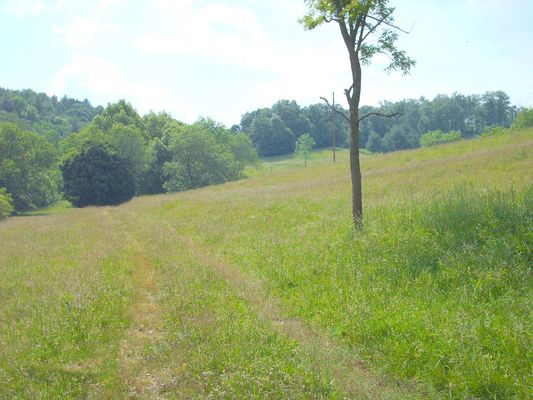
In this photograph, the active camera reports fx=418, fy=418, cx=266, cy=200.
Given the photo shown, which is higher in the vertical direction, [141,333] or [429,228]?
[429,228]

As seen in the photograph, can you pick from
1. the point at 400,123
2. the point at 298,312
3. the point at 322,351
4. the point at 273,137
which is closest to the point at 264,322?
the point at 298,312

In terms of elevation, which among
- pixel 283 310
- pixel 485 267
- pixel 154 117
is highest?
pixel 154 117

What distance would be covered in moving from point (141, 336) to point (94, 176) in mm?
50482

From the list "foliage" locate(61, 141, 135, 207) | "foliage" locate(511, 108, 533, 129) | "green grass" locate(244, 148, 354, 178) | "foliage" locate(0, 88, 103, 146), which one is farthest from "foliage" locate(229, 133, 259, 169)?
"foliage" locate(0, 88, 103, 146)

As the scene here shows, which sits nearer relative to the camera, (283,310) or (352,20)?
(283,310)

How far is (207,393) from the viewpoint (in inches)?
201

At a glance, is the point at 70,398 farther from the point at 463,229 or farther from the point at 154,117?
the point at 154,117

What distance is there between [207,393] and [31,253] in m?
12.6

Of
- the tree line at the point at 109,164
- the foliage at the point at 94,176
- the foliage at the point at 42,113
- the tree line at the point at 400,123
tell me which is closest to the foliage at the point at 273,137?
the tree line at the point at 400,123

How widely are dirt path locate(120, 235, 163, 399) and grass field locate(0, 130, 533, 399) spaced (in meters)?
0.03

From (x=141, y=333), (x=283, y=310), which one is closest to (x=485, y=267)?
(x=283, y=310)

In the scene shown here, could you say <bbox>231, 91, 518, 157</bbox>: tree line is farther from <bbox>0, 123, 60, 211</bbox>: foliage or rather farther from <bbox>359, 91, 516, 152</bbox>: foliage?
<bbox>0, 123, 60, 211</bbox>: foliage

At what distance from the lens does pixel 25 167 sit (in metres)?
63.9

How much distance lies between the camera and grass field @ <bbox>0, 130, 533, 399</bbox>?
5.28 metres
